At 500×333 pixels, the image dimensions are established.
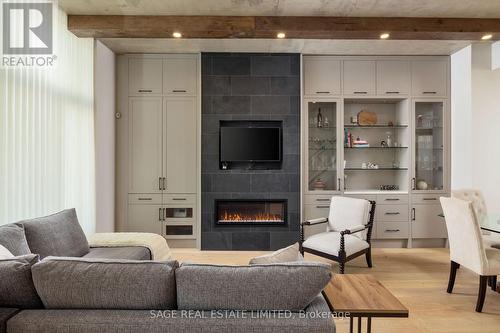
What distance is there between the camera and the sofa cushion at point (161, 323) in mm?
1264

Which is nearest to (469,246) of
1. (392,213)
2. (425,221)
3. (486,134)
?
(392,213)

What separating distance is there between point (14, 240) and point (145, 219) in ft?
8.52

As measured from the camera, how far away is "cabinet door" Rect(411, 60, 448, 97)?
4.79 m

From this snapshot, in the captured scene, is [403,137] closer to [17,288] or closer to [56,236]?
[56,236]

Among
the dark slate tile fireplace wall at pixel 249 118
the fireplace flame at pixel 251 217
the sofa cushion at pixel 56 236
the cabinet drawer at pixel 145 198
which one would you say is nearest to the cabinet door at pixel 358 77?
the dark slate tile fireplace wall at pixel 249 118

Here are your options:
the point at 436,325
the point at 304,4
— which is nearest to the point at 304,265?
the point at 436,325

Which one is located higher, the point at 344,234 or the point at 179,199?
the point at 179,199

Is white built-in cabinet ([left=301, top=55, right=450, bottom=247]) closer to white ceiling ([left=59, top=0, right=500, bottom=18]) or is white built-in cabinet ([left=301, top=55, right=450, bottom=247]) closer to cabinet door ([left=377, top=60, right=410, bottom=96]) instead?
cabinet door ([left=377, top=60, right=410, bottom=96])

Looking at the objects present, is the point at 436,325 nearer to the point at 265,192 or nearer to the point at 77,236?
the point at 265,192

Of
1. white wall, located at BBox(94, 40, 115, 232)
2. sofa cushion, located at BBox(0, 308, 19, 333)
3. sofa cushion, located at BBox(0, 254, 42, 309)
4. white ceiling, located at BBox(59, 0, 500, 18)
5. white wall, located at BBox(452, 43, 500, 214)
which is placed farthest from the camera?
white wall, located at BBox(452, 43, 500, 214)

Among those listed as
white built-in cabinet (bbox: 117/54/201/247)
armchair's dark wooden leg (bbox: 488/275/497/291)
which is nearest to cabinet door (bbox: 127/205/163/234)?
white built-in cabinet (bbox: 117/54/201/247)

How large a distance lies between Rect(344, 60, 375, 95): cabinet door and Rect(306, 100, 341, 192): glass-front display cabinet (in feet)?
1.14

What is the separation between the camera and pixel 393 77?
4781mm

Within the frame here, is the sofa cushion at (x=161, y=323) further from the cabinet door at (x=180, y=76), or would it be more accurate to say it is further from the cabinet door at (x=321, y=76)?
the cabinet door at (x=321, y=76)
